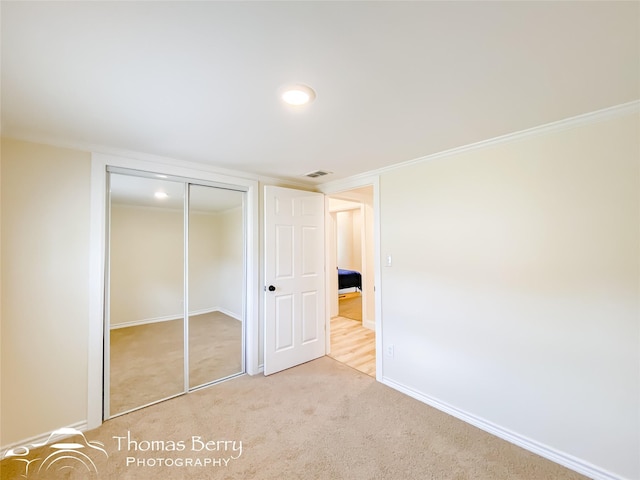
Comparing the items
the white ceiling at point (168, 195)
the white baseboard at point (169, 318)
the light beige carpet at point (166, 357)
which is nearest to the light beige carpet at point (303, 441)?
the light beige carpet at point (166, 357)

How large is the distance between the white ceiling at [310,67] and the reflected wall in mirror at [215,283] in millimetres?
930

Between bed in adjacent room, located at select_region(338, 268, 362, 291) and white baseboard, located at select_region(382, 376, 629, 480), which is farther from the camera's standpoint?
bed in adjacent room, located at select_region(338, 268, 362, 291)

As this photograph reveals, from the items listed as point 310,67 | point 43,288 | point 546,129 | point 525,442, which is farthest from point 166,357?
point 546,129

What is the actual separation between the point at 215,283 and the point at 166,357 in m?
0.83

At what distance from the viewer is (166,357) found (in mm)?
2605

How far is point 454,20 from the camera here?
0.93 metres

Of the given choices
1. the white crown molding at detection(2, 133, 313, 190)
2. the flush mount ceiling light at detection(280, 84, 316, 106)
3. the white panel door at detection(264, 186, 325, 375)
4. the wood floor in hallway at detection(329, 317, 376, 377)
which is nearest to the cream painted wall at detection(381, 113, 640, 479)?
the wood floor in hallway at detection(329, 317, 376, 377)

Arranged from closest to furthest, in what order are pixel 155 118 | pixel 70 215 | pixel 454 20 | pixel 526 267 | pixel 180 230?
1. pixel 454 20
2. pixel 155 118
3. pixel 526 267
4. pixel 70 215
5. pixel 180 230

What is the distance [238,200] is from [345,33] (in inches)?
87.1

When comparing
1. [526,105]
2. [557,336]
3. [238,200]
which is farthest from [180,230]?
[557,336]

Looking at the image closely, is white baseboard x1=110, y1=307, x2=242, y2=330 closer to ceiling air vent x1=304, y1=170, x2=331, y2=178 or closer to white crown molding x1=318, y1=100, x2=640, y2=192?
ceiling air vent x1=304, y1=170, x2=331, y2=178

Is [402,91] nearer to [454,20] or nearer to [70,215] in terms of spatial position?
[454,20]

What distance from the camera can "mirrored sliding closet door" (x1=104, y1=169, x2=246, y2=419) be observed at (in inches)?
89.6

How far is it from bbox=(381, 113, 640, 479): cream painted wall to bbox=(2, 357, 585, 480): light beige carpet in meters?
0.29
